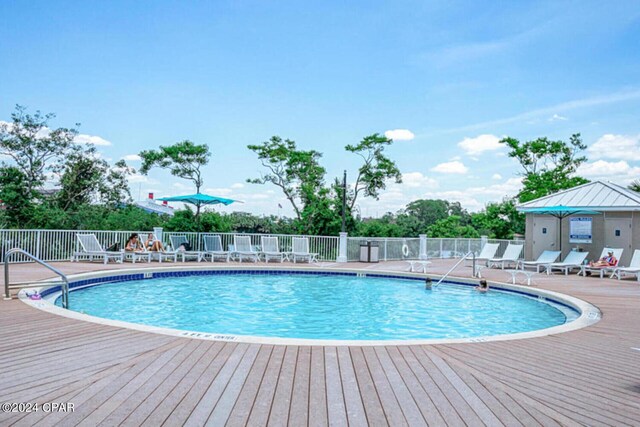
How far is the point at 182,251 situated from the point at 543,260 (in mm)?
10544

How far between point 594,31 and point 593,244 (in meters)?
6.72

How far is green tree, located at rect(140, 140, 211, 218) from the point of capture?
62.5 feet

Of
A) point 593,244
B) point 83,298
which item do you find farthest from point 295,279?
point 593,244

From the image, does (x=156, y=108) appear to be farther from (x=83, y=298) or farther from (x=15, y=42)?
(x=83, y=298)

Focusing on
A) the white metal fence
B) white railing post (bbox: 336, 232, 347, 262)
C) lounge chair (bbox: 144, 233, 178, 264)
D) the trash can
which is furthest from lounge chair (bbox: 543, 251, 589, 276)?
lounge chair (bbox: 144, 233, 178, 264)

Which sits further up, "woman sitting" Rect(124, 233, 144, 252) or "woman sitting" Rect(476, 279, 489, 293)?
"woman sitting" Rect(124, 233, 144, 252)

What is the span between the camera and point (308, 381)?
3121mm

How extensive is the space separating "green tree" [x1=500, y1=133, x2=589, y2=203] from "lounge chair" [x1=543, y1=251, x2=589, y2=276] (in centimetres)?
1186

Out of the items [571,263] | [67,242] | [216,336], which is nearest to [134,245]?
[67,242]

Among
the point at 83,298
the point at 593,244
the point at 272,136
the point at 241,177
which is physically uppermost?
the point at 272,136

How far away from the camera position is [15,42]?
549 inches

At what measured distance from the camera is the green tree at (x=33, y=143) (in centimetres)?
1748

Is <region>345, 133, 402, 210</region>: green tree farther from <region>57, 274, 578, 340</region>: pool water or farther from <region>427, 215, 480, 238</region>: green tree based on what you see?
<region>57, 274, 578, 340</region>: pool water

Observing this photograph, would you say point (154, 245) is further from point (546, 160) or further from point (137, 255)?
point (546, 160)
